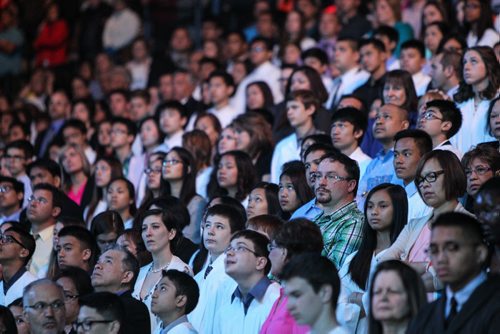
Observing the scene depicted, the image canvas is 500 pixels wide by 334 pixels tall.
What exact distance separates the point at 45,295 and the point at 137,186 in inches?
170

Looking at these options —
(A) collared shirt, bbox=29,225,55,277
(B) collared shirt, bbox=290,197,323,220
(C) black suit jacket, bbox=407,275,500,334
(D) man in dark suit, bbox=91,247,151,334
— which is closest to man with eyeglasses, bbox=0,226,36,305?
(A) collared shirt, bbox=29,225,55,277

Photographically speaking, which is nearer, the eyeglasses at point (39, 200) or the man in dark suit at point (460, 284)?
the man in dark suit at point (460, 284)

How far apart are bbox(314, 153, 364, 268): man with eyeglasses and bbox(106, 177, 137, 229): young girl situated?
9.01 feet

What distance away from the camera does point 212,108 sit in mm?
13594

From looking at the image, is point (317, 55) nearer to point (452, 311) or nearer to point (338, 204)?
point (338, 204)

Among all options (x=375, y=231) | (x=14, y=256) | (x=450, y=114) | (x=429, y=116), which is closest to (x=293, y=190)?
(x=429, y=116)

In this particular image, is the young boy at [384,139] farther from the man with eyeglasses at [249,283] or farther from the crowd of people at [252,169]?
the man with eyeglasses at [249,283]

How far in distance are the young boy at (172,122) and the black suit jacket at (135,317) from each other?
15.2 feet

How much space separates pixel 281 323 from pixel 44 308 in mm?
1608

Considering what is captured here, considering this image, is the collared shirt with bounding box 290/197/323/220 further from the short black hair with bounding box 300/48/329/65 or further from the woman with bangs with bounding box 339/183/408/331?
the short black hair with bounding box 300/48/329/65

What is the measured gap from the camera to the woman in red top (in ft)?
56.4

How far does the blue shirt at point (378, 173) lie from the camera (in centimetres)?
933

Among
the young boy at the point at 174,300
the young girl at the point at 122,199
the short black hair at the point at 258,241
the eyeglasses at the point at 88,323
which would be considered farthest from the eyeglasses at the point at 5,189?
the eyeglasses at the point at 88,323

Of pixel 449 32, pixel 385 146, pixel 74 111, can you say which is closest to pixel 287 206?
pixel 385 146
